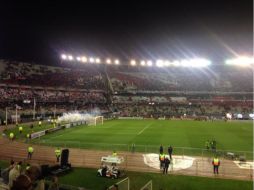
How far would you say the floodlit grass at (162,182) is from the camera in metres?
21.4

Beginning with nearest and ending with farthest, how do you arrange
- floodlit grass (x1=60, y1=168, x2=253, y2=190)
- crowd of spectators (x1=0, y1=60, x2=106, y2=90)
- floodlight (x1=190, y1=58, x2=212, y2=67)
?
1. floodlit grass (x1=60, y1=168, x2=253, y2=190)
2. crowd of spectators (x1=0, y1=60, x2=106, y2=90)
3. floodlight (x1=190, y1=58, x2=212, y2=67)

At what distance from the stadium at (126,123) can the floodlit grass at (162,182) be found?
0.07m

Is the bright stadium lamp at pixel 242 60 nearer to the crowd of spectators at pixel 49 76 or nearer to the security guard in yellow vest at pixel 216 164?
the crowd of spectators at pixel 49 76

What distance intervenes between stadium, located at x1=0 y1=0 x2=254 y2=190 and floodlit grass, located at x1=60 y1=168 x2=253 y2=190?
0.07m

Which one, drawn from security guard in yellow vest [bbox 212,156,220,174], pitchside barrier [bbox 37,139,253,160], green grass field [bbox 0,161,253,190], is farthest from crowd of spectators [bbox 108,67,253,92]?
green grass field [bbox 0,161,253,190]

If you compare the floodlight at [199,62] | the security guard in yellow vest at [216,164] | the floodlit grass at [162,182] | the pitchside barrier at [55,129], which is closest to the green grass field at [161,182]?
the floodlit grass at [162,182]

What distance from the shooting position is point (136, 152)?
3266 cm

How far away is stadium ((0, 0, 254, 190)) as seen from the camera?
2331 cm

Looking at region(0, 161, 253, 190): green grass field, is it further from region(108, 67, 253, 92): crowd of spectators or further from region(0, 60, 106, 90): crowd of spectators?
region(108, 67, 253, 92): crowd of spectators

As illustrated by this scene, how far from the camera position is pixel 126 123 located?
67.4 meters

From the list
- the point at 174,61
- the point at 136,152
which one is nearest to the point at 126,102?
the point at 174,61

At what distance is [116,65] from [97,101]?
100ft

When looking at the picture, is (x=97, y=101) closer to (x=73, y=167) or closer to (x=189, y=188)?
(x=73, y=167)

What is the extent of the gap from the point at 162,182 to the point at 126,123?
4510 cm
